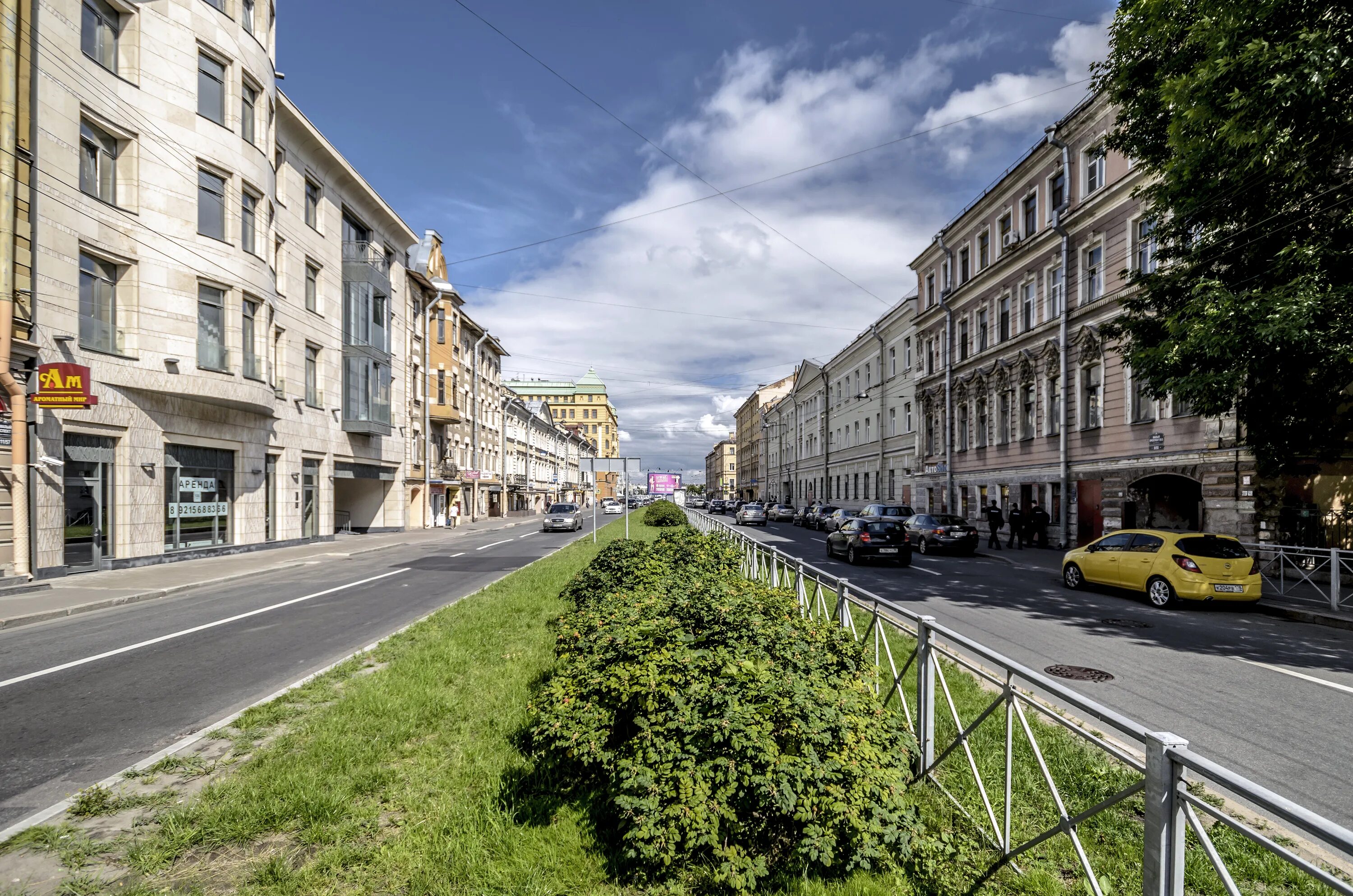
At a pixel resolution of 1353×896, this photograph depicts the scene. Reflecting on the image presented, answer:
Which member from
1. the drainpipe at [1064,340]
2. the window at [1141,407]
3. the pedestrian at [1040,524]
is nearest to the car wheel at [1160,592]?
the window at [1141,407]

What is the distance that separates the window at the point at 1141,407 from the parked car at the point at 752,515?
29.0m

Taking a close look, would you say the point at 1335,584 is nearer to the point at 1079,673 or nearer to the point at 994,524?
the point at 1079,673

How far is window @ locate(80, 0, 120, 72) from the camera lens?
16.1m

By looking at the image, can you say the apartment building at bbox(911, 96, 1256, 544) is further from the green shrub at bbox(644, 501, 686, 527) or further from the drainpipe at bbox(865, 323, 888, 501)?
the green shrub at bbox(644, 501, 686, 527)

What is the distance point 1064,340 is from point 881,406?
66.6 feet

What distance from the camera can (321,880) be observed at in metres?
3.27

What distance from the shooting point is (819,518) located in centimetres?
4244

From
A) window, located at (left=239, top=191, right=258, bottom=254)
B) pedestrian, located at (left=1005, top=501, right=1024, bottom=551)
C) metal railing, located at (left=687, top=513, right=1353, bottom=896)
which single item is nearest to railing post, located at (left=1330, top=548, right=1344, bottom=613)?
metal railing, located at (left=687, top=513, right=1353, bottom=896)

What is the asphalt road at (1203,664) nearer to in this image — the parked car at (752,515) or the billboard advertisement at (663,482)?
the billboard advertisement at (663,482)

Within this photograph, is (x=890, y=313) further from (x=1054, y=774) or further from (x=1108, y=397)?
(x=1054, y=774)

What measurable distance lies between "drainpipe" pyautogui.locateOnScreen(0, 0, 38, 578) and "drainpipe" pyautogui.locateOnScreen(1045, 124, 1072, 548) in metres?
28.8

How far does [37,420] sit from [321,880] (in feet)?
54.7

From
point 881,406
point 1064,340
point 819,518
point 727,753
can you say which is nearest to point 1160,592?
point 727,753

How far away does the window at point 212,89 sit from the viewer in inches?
753
